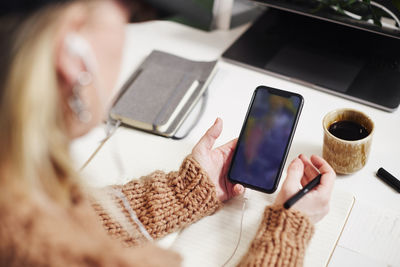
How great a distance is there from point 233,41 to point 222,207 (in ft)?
1.48

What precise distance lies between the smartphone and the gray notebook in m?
0.15

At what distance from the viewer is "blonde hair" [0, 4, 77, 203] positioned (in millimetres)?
347

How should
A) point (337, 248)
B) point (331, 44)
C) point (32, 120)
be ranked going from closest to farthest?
point (32, 120) → point (337, 248) → point (331, 44)

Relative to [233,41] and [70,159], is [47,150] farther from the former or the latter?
[233,41]

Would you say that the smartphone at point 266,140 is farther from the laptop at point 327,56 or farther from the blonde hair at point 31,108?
the blonde hair at point 31,108

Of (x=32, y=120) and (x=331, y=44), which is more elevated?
(x=32, y=120)

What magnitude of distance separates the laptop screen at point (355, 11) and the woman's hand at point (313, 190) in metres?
0.30

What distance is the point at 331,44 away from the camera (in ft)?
3.08

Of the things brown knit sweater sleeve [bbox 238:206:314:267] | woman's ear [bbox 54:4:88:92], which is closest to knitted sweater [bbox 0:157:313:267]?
brown knit sweater sleeve [bbox 238:206:314:267]

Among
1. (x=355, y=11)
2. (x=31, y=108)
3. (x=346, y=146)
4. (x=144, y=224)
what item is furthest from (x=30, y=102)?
(x=355, y=11)

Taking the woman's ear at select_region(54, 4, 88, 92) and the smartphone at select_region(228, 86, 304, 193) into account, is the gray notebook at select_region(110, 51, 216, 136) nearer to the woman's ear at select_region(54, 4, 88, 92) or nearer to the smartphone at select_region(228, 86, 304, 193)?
the smartphone at select_region(228, 86, 304, 193)

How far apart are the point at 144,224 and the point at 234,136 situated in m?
0.23

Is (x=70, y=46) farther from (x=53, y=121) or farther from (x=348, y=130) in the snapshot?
(x=348, y=130)

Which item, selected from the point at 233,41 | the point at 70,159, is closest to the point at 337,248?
the point at 70,159
